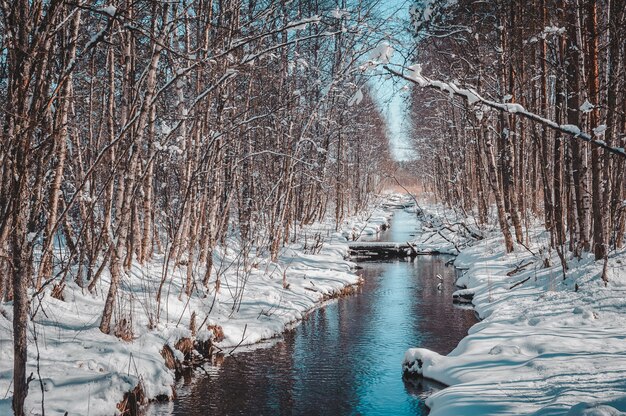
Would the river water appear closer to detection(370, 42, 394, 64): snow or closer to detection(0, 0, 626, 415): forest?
detection(0, 0, 626, 415): forest

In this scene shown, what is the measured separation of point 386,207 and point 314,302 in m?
43.9

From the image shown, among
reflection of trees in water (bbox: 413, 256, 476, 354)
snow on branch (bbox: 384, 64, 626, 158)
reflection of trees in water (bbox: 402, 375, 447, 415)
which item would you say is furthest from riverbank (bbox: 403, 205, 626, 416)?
snow on branch (bbox: 384, 64, 626, 158)

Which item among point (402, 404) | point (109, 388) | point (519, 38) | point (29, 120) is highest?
point (519, 38)

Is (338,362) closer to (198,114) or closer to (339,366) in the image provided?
(339,366)

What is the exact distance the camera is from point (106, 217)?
7.47m

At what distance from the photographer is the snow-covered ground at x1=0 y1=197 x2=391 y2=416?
558cm

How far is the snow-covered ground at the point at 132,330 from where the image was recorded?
5.58 meters

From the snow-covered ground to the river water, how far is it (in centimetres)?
50

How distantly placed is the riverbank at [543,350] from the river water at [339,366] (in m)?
0.61

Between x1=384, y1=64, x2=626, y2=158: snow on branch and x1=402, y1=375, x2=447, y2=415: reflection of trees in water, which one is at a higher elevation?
x1=384, y1=64, x2=626, y2=158: snow on branch

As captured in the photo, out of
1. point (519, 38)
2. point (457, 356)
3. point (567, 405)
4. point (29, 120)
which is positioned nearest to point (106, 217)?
point (29, 120)

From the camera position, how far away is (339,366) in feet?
26.5

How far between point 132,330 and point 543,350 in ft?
17.8

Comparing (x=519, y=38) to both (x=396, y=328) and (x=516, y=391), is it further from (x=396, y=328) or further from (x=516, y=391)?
(x=516, y=391)
